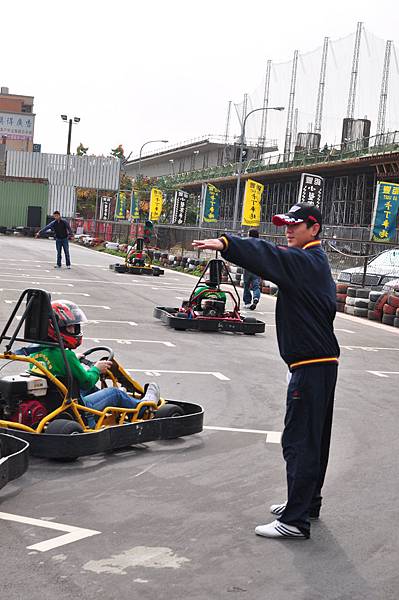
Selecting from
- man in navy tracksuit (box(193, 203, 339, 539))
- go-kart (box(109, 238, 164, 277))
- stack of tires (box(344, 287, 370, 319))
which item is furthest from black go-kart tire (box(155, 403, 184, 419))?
go-kart (box(109, 238, 164, 277))

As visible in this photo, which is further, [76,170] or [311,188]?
[76,170]

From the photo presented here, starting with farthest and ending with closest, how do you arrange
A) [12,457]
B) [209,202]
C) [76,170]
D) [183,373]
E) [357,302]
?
[76,170]
[209,202]
[357,302]
[183,373]
[12,457]

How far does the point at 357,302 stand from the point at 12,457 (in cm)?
1631

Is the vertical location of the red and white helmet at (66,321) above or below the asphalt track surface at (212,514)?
above

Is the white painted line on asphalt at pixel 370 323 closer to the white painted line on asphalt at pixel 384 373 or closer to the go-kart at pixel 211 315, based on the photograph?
the go-kart at pixel 211 315

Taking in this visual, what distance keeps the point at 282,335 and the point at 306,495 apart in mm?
891

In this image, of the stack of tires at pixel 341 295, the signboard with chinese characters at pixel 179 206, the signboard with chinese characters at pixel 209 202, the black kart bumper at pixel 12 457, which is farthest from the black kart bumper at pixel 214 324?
the signboard with chinese characters at pixel 179 206

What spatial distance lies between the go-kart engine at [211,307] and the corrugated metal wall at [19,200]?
64298mm

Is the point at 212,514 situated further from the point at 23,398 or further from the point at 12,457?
the point at 23,398

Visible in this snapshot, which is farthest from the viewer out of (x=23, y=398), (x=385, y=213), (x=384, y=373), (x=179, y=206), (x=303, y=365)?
(x=179, y=206)

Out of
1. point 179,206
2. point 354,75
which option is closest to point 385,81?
point 354,75

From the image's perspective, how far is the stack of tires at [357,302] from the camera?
21.1 metres

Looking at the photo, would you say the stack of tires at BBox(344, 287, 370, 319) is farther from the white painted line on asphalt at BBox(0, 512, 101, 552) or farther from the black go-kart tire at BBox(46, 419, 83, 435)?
the white painted line on asphalt at BBox(0, 512, 101, 552)

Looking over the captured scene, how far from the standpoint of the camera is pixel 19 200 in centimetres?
7938
